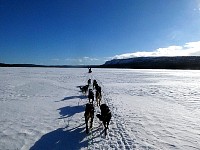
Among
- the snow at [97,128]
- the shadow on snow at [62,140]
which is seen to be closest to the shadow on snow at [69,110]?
the snow at [97,128]

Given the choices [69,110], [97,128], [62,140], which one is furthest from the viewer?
[69,110]

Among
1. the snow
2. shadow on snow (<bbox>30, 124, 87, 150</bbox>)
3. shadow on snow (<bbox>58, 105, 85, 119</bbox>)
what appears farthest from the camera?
shadow on snow (<bbox>58, 105, 85, 119</bbox>)

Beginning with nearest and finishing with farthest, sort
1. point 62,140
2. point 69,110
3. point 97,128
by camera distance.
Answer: point 62,140, point 97,128, point 69,110

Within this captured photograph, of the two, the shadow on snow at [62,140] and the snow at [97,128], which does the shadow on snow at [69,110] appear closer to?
the snow at [97,128]

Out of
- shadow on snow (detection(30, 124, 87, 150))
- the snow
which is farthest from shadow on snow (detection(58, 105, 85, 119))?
shadow on snow (detection(30, 124, 87, 150))

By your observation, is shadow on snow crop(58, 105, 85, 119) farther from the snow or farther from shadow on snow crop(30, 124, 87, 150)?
shadow on snow crop(30, 124, 87, 150)

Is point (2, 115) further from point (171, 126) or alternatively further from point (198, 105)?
point (198, 105)

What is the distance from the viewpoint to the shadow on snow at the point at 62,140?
645cm

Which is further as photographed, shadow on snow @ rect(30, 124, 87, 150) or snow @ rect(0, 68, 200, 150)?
snow @ rect(0, 68, 200, 150)

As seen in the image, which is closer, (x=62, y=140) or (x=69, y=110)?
(x=62, y=140)

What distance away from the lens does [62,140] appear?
22.9 feet

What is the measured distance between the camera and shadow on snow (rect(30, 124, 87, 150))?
6.45 metres

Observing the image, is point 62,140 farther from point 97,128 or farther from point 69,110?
point 69,110

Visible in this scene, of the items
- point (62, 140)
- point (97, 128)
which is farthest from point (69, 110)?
point (62, 140)
